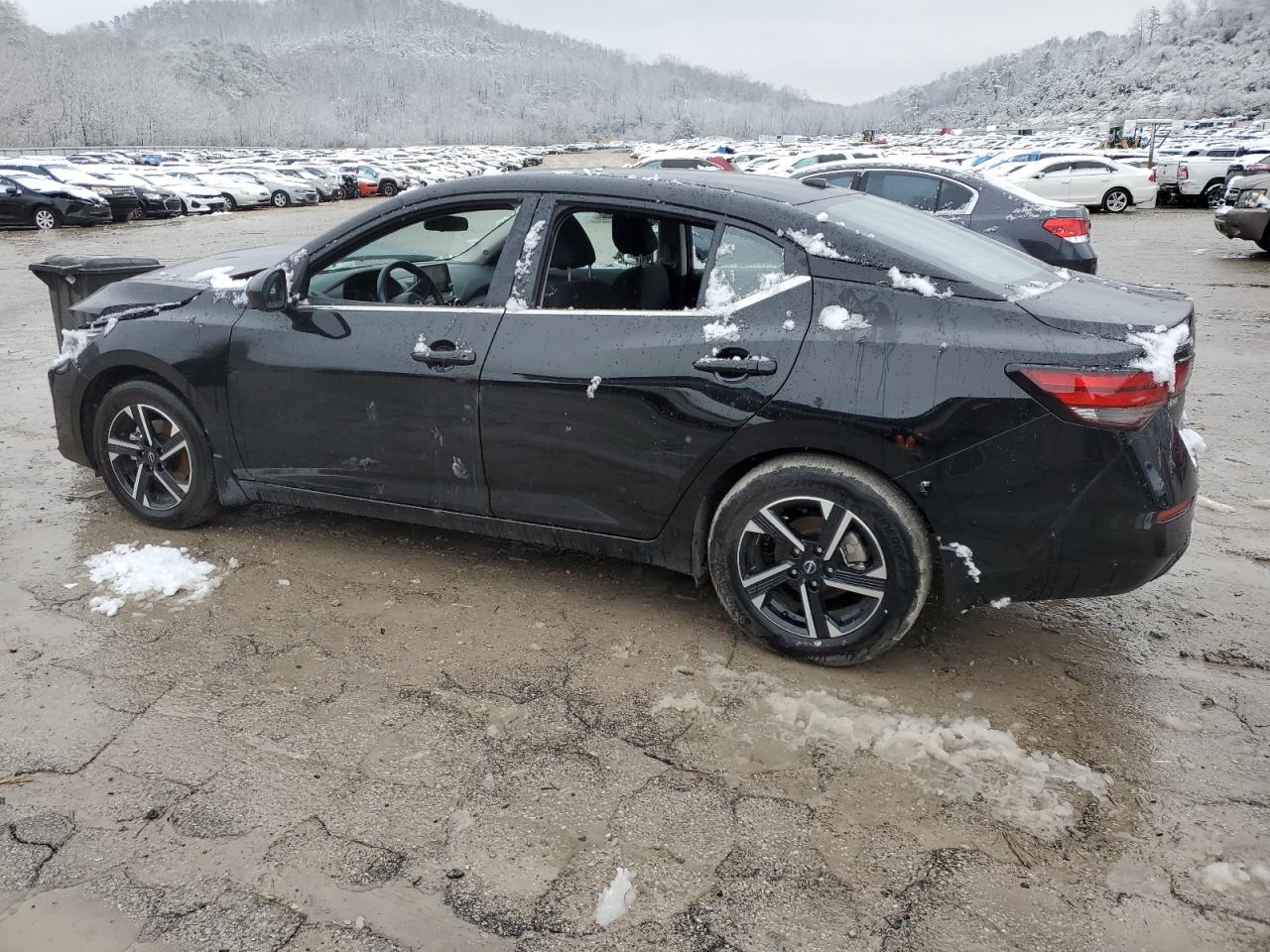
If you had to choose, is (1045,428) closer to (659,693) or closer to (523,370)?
(659,693)

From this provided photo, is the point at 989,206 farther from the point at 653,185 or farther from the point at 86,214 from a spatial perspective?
the point at 86,214

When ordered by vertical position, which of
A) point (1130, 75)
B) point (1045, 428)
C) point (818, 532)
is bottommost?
point (818, 532)

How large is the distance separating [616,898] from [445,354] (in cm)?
211

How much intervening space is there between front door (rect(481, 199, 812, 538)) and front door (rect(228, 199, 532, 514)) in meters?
0.13

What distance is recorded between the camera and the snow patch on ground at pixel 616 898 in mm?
2369

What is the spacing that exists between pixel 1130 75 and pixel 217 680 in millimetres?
195235

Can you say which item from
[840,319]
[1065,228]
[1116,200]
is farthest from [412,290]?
[1116,200]

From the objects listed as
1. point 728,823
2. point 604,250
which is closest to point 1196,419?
point 604,250

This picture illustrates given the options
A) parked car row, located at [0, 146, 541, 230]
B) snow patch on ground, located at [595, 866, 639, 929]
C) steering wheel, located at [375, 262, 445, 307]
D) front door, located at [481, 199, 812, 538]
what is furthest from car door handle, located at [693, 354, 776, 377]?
parked car row, located at [0, 146, 541, 230]

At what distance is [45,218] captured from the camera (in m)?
23.8

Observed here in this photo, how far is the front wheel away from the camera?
23688 mm

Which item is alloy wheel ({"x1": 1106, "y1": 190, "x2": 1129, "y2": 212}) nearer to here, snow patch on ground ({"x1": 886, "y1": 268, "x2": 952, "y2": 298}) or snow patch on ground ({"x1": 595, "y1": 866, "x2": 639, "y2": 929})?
snow patch on ground ({"x1": 886, "y1": 268, "x2": 952, "y2": 298})

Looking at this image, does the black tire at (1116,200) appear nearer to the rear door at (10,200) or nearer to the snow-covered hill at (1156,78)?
the rear door at (10,200)

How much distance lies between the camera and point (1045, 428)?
2.99 metres
